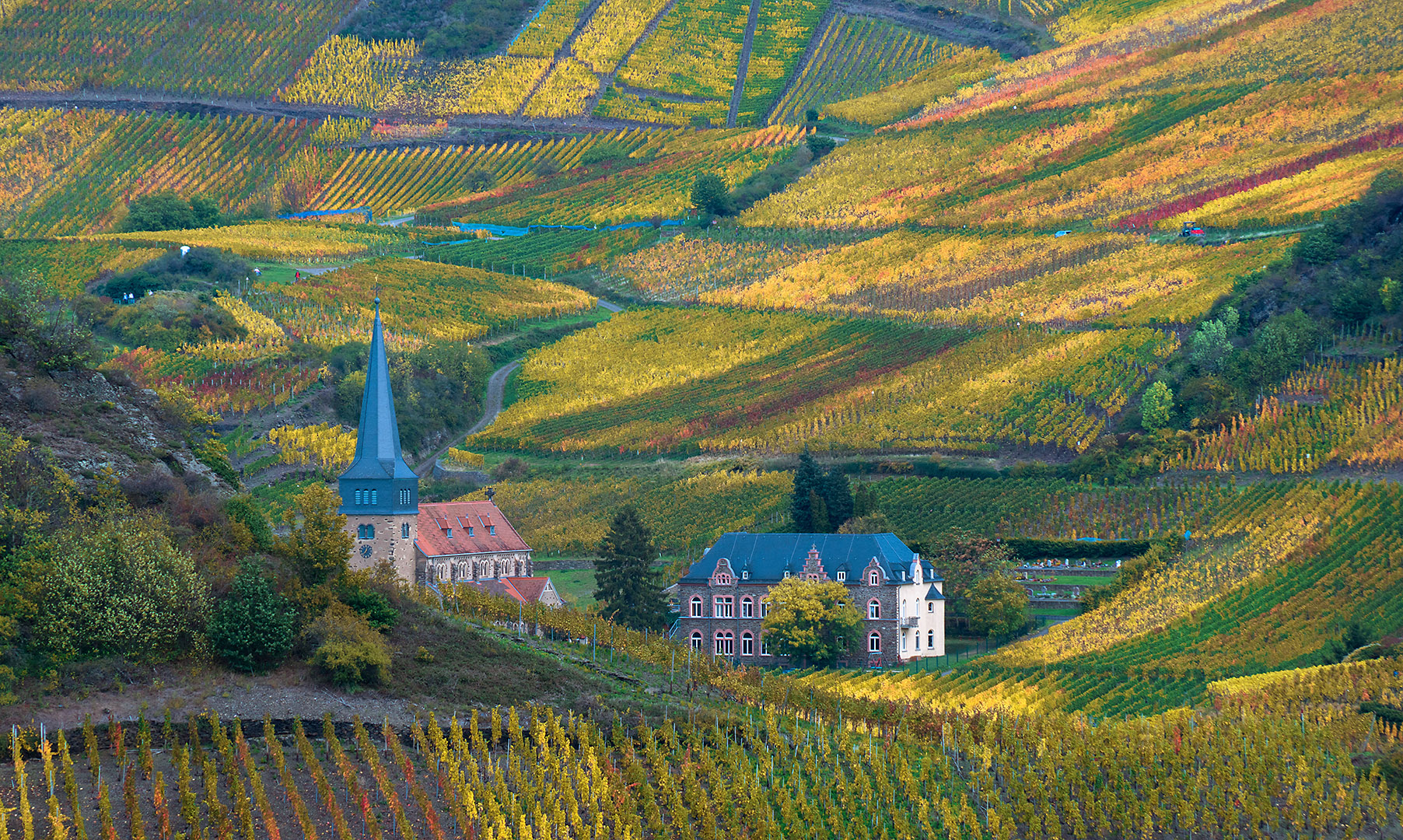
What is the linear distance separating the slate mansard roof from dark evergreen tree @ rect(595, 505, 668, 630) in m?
3.29

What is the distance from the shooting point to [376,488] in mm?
66750

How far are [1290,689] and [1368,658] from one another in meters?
6.06

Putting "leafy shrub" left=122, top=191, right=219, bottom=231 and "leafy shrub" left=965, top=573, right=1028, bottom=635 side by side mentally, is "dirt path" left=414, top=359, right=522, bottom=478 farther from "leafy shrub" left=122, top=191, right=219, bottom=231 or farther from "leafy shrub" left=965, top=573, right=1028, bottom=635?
"leafy shrub" left=122, top=191, right=219, bottom=231

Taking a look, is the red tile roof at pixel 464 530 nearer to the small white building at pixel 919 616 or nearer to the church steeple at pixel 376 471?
the church steeple at pixel 376 471

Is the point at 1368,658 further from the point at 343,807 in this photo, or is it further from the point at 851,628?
the point at 343,807

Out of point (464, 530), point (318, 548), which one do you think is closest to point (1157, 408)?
point (464, 530)

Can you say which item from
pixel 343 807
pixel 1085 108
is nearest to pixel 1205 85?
pixel 1085 108

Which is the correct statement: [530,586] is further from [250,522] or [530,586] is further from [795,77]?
[795,77]

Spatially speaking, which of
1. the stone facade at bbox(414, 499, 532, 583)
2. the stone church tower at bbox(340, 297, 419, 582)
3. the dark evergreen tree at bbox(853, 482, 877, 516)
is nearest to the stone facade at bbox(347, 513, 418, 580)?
the stone church tower at bbox(340, 297, 419, 582)

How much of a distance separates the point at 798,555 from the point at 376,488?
23.2m

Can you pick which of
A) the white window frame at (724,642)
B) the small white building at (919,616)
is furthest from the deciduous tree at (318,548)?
the small white building at (919,616)

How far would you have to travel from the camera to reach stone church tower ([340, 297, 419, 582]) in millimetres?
66625

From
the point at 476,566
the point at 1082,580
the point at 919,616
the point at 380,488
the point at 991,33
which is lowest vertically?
the point at 919,616

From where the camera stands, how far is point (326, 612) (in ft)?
172
